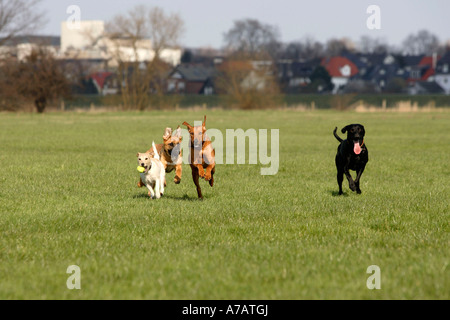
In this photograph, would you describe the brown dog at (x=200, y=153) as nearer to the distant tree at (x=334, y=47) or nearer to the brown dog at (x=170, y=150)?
the brown dog at (x=170, y=150)

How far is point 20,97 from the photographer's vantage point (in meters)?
67.1

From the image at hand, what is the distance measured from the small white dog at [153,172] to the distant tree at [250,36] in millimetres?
134945

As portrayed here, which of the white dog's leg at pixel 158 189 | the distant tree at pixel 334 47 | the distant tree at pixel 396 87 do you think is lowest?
the white dog's leg at pixel 158 189

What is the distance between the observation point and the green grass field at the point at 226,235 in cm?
624

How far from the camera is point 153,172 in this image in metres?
11.2

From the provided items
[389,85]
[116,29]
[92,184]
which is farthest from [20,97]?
[389,85]

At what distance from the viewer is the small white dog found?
35.3 feet

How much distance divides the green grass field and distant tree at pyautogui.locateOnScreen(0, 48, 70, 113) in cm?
5179

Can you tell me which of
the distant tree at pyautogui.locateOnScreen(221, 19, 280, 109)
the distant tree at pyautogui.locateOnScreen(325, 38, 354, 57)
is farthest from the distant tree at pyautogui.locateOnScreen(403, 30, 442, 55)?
the distant tree at pyautogui.locateOnScreen(221, 19, 280, 109)

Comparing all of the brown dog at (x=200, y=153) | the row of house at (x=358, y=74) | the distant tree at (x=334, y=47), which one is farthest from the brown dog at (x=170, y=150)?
the distant tree at (x=334, y=47)

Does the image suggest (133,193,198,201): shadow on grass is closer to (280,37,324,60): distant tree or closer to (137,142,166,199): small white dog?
(137,142,166,199): small white dog

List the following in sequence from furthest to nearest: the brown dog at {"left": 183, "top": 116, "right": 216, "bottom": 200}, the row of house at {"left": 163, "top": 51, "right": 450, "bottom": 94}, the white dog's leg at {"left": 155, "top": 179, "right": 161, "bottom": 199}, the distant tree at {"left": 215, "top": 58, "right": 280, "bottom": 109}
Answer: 1. the row of house at {"left": 163, "top": 51, "right": 450, "bottom": 94}
2. the distant tree at {"left": 215, "top": 58, "right": 280, "bottom": 109}
3. the white dog's leg at {"left": 155, "top": 179, "right": 161, "bottom": 199}
4. the brown dog at {"left": 183, "top": 116, "right": 216, "bottom": 200}

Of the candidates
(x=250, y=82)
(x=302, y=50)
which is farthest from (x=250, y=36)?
(x=250, y=82)
